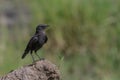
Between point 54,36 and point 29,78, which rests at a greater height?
point 29,78

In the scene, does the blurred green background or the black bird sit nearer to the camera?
the black bird

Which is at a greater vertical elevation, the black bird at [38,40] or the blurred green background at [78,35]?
the black bird at [38,40]

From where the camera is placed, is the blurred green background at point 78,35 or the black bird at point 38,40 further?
the blurred green background at point 78,35

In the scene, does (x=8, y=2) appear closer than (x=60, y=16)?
No

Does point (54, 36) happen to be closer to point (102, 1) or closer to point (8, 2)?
point (102, 1)

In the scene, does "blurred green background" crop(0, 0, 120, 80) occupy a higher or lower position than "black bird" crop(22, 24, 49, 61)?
lower

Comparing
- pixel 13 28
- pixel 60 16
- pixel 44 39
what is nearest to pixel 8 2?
pixel 13 28

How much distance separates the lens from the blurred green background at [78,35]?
12.0 metres

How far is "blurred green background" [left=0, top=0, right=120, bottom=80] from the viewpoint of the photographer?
12047 millimetres

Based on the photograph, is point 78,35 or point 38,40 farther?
point 78,35

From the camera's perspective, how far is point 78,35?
13055 millimetres

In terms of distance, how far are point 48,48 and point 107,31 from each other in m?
1.13

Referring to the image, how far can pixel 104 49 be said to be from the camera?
1262 cm

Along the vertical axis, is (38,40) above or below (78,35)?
above
